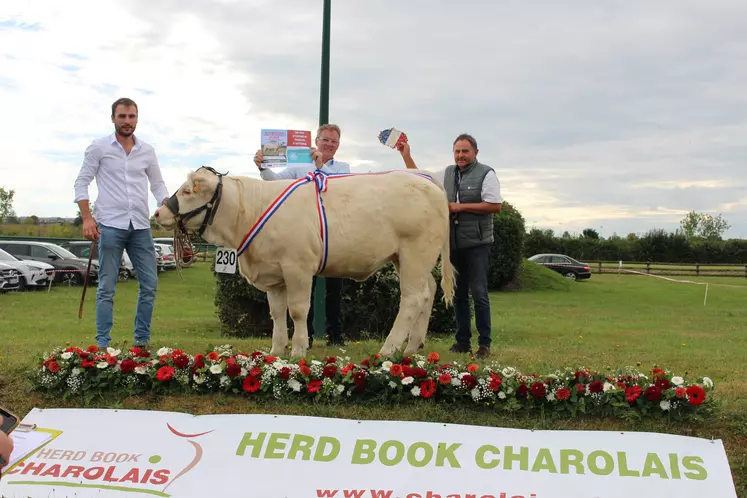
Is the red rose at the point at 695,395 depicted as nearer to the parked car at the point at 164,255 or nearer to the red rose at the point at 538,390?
the red rose at the point at 538,390

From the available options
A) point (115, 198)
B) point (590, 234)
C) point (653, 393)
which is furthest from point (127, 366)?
point (590, 234)

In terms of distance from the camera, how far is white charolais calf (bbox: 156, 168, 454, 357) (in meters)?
5.85

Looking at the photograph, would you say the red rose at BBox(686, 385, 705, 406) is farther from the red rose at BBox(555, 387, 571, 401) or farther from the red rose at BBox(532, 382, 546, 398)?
the red rose at BBox(532, 382, 546, 398)

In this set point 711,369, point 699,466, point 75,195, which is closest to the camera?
point 699,466

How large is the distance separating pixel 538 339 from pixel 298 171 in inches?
239

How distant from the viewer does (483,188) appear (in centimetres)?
671

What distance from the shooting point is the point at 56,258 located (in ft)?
88.8

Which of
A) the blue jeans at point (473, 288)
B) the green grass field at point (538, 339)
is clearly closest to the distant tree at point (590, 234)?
the green grass field at point (538, 339)

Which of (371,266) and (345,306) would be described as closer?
(371,266)

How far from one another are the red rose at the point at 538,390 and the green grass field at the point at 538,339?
0.65 feet

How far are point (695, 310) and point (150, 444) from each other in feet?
62.2

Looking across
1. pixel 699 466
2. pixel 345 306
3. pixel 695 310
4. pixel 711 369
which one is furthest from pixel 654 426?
pixel 695 310

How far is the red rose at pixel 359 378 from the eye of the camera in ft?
17.3

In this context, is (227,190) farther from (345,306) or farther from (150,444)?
(345,306)
